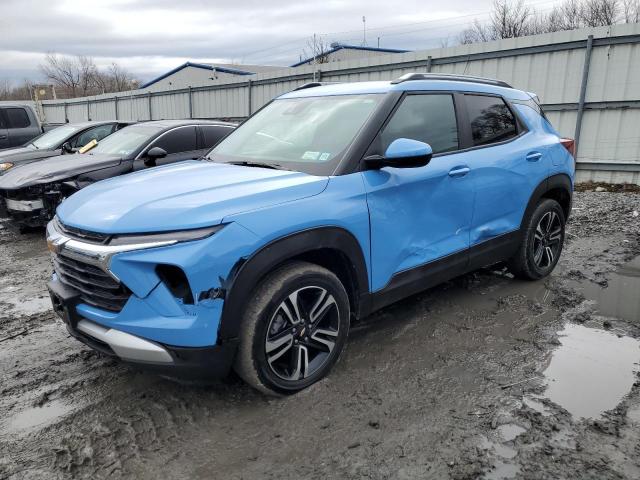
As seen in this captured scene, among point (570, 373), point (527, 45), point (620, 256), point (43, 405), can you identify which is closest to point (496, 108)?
point (570, 373)

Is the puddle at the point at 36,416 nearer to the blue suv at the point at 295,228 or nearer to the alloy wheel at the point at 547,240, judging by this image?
the blue suv at the point at 295,228

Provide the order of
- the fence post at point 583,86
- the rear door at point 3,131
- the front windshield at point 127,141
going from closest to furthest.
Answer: the front windshield at point 127,141, the fence post at point 583,86, the rear door at point 3,131

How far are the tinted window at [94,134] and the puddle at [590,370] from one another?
355 inches

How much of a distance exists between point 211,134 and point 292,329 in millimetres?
5634

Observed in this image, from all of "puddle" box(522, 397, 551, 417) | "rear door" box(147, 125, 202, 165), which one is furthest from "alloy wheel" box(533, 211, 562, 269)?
"rear door" box(147, 125, 202, 165)

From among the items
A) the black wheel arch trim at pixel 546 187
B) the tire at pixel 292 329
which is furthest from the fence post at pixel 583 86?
the tire at pixel 292 329

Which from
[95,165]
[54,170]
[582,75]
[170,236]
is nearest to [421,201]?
[170,236]

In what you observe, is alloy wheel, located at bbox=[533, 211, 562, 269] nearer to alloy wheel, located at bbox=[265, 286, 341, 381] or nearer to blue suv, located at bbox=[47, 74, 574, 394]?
blue suv, located at bbox=[47, 74, 574, 394]

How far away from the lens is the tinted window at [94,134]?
978cm

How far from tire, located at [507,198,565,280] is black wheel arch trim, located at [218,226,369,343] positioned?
7.33ft

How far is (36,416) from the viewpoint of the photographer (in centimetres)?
284

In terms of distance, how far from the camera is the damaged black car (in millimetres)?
6559

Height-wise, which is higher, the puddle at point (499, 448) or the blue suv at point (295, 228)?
the blue suv at point (295, 228)

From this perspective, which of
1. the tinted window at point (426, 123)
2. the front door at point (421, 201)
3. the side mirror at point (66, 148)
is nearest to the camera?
the front door at point (421, 201)
